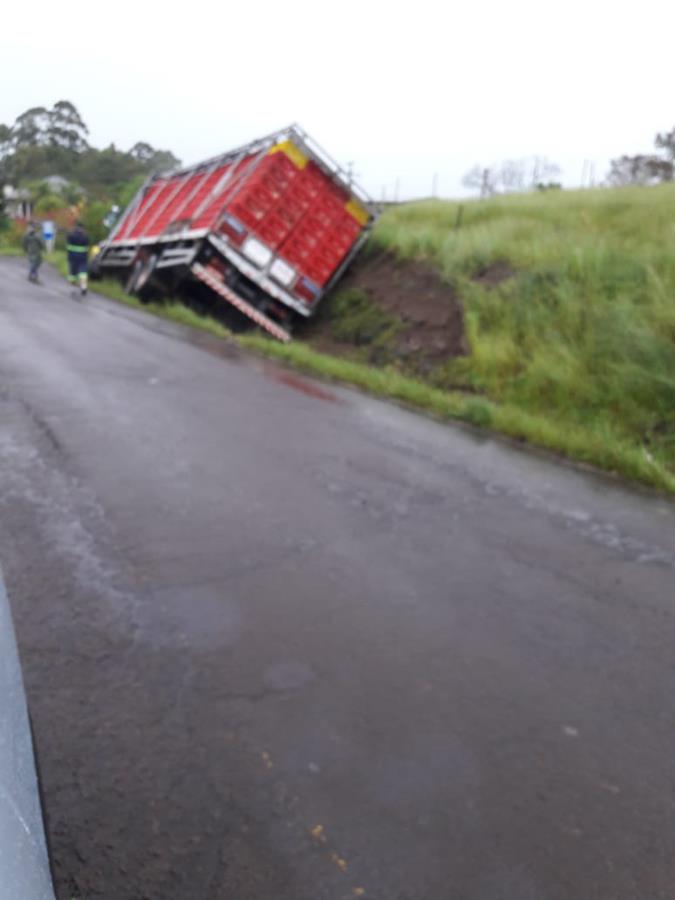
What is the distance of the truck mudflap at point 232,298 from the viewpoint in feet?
51.1

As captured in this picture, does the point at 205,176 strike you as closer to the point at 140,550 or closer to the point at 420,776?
the point at 140,550

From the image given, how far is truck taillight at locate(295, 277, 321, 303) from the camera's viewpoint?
16.4 m

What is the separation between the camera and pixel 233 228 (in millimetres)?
15445

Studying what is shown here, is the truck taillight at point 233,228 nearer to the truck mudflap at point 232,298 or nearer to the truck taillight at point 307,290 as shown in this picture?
the truck mudflap at point 232,298

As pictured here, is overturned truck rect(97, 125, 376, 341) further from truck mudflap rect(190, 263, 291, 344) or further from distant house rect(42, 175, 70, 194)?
distant house rect(42, 175, 70, 194)

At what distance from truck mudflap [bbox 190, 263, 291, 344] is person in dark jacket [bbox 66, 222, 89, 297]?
207 inches

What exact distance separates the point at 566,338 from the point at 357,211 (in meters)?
7.44

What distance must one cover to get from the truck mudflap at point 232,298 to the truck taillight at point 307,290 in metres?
0.81

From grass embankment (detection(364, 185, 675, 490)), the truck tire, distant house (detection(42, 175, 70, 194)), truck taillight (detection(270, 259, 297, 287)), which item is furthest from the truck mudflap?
distant house (detection(42, 175, 70, 194))

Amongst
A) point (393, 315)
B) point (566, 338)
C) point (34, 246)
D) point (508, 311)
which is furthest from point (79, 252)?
point (566, 338)

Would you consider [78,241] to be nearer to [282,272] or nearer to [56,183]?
[282,272]

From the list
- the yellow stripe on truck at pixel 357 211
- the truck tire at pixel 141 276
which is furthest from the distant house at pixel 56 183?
the truck tire at pixel 141 276

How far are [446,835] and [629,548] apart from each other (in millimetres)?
3488

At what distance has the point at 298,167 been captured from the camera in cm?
1631
